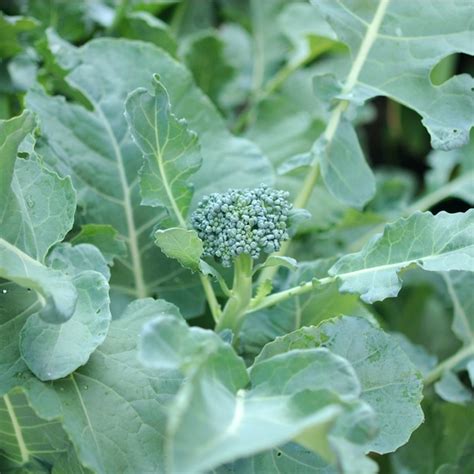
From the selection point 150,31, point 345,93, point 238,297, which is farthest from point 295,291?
point 150,31

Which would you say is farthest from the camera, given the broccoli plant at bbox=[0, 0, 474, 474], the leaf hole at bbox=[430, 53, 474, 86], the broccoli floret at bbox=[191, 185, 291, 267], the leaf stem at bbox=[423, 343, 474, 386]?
the leaf hole at bbox=[430, 53, 474, 86]

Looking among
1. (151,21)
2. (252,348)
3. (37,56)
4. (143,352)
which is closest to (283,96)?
(151,21)

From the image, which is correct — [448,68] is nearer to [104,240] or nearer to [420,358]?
[420,358]

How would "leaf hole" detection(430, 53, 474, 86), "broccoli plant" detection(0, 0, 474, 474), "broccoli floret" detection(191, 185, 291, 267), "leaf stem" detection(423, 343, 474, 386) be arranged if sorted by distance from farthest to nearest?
"leaf hole" detection(430, 53, 474, 86) → "leaf stem" detection(423, 343, 474, 386) → "broccoli floret" detection(191, 185, 291, 267) → "broccoli plant" detection(0, 0, 474, 474)

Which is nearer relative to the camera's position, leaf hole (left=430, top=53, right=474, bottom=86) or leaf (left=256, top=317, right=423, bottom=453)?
leaf (left=256, top=317, right=423, bottom=453)

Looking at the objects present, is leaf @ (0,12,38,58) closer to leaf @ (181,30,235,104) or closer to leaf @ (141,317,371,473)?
leaf @ (181,30,235,104)

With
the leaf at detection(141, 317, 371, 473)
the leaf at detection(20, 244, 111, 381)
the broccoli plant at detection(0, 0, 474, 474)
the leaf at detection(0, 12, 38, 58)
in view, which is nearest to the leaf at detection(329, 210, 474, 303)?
the broccoli plant at detection(0, 0, 474, 474)
